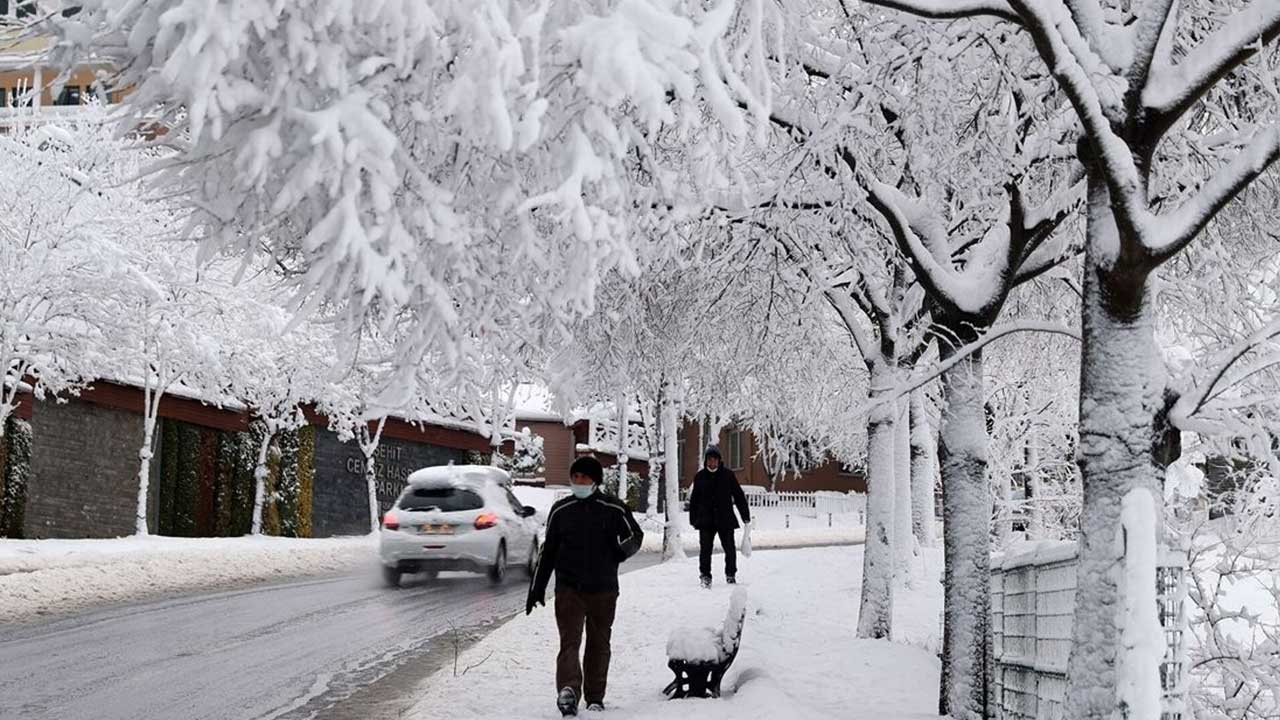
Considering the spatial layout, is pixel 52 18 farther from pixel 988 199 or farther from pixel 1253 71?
pixel 988 199

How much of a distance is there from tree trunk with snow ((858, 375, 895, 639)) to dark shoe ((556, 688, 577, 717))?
4404 millimetres

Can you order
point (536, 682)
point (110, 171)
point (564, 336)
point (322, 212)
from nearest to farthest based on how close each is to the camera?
point (322, 212), point (564, 336), point (536, 682), point (110, 171)

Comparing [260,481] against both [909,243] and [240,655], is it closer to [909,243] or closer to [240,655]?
[240,655]

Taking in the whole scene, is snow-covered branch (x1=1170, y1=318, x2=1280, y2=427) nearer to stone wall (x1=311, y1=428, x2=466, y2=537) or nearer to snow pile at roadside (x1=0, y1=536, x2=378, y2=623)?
snow pile at roadside (x1=0, y1=536, x2=378, y2=623)

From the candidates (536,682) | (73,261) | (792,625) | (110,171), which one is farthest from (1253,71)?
(110,171)

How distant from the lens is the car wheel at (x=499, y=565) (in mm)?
18453

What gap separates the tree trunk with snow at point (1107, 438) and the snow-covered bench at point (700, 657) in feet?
9.68

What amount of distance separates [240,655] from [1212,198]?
8901 mm

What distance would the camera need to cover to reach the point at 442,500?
18172 mm

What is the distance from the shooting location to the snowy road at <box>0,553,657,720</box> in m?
9.02

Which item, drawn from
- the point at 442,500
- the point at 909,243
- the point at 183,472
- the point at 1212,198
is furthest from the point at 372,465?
the point at 1212,198

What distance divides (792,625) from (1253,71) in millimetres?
7717

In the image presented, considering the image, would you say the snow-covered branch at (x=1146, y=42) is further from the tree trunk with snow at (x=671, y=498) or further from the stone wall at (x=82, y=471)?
the stone wall at (x=82, y=471)

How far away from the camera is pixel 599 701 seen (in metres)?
8.91
